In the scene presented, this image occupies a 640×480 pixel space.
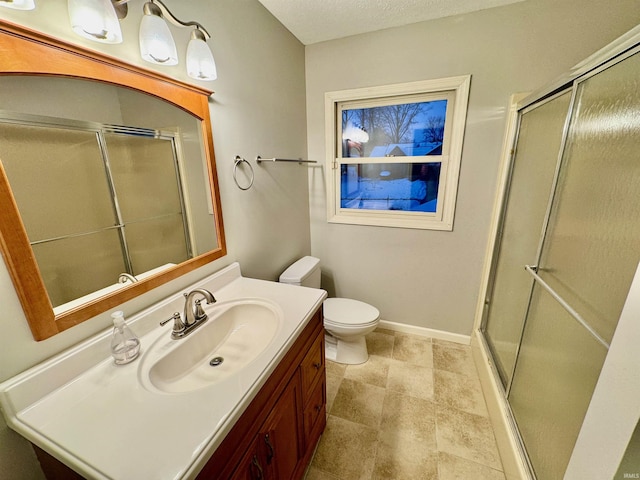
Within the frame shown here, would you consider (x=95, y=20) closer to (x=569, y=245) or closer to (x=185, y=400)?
(x=185, y=400)

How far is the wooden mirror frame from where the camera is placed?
2.00ft

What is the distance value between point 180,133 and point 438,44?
A: 1.66m

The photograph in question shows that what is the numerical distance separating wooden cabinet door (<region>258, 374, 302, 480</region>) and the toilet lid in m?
0.76

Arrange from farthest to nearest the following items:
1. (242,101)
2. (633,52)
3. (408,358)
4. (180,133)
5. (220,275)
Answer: (408,358), (242,101), (220,275), (180,133), (633,52)

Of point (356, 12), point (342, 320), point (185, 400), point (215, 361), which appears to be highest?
point (356, 12)

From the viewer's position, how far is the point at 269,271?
67.7 inches

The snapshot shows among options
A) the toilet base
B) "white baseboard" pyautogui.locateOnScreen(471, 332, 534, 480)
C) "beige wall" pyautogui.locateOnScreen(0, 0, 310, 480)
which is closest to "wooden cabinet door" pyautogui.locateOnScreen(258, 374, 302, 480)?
"beige wall" pyautogui.locateOnScreen(0, 0, 310, 480)

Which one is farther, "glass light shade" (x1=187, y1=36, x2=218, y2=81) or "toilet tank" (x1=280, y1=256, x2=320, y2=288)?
"toilet tank" (x1=280, y1=256, x2=320, y2=288)

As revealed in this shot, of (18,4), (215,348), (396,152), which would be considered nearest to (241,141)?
(18,4)

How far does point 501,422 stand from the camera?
1334 millimetres

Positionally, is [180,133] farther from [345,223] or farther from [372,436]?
[372,436]

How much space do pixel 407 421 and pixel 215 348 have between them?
1.20m

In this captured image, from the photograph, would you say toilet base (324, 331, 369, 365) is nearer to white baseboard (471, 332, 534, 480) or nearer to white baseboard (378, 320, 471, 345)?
white baseboard (378, 320, 471, 345)

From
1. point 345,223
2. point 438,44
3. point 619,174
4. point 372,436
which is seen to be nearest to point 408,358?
point 372,436
